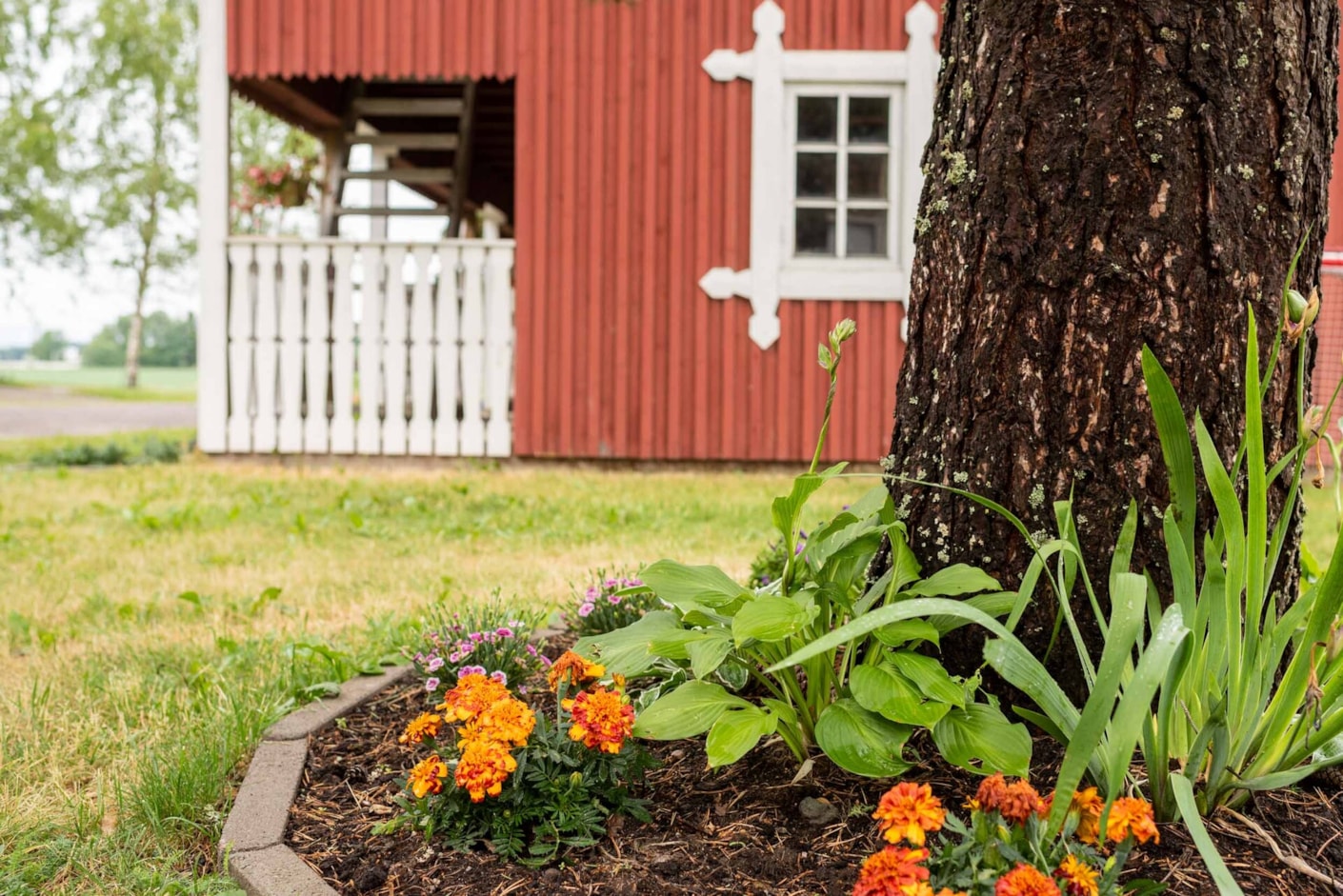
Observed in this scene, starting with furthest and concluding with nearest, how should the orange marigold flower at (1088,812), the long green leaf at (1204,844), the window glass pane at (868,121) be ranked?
1. the window glass pane at (868,121)
2. the orange marigold flower at (1088,812)
3. the long green leaf at (1204,844)

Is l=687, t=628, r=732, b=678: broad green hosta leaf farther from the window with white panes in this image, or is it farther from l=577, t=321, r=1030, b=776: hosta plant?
the window with white panes

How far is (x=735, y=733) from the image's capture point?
5.54 feet

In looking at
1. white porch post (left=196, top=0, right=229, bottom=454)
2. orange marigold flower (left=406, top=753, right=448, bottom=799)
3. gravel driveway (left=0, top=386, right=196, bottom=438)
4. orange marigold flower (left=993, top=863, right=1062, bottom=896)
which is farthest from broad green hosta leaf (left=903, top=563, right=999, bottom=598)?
gravel driveway (left=0, top=386, right=196, bottom=438)

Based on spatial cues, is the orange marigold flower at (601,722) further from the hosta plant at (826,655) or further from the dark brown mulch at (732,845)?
the dark brown mulch at (732,845)

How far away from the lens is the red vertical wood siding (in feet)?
24.8

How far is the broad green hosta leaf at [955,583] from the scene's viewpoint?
176cm

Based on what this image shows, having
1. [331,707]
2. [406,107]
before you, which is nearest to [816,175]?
[406,107]

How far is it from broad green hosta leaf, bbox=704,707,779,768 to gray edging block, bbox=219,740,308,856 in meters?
0.74

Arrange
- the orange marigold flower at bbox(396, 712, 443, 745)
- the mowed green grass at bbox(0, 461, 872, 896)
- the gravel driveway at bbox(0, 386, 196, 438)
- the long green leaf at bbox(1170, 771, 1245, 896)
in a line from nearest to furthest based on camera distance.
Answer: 1. the long green leaf at bbox(1170, 771, 1245, 896)
2. the orange marigold flower at bbox(396, 712, 443, 745)
3. the mowed green grass at bbox(0, 461, 872, 896)
4. the gravel driveway at bbox(0, 386, 196, 438)

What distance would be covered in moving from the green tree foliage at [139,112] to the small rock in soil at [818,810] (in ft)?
110

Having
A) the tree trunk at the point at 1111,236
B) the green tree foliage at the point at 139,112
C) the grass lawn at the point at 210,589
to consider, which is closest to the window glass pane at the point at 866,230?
the grass lawn at the point at 210,589

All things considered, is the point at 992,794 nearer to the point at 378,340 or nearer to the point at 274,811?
the point at 274,811

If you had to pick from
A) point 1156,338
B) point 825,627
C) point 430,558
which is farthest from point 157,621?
point 1156,338

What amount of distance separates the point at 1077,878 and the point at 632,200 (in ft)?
21.9
